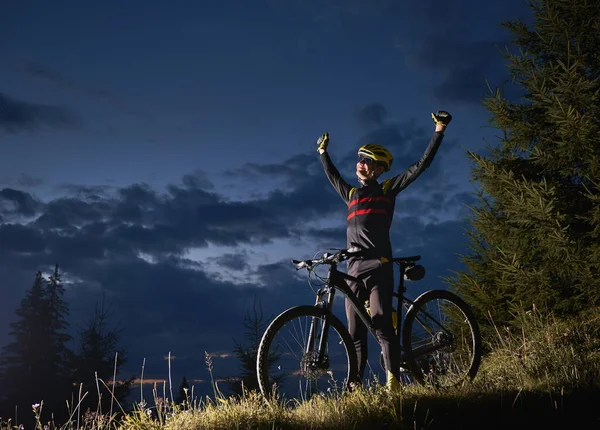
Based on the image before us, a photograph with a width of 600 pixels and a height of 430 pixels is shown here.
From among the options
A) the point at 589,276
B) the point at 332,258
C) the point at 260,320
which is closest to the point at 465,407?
the point at 332,258

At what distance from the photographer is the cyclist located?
19.5ft

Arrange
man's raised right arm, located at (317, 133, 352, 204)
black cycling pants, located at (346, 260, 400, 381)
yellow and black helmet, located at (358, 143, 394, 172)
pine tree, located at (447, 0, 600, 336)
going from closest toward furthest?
1. black cycling pants, located at (346, 260, 400, 381)
2. yellow and black helmet, located at (358, 143, 394, 172)
3. man's raised right arm, located at (317, 133, 352, 204)
4. pine tree, located at (447, 0, 600, 336)

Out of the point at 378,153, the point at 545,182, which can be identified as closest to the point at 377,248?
the point at 378,153

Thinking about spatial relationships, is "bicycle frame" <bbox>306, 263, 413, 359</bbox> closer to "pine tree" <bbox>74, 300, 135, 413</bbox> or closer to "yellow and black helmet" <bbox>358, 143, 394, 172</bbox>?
"yellow and black helmet" <bbox>358, 143, 394, 172</bbox>

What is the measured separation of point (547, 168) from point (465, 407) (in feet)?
20.4

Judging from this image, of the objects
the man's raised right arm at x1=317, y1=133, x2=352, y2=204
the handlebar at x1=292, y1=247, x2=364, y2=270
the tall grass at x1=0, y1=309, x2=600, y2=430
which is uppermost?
the man's raised right arm at x1=317, y1=133, x2=352, y2=204

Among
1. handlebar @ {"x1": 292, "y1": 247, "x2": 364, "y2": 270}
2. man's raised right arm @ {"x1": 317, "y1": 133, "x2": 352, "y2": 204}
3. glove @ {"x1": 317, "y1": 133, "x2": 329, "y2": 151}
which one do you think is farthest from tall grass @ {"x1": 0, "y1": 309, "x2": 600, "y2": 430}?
glove @ {"x1": 317, "y1": 133, "x2": 329, "y2": 151}

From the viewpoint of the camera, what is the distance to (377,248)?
6.05m

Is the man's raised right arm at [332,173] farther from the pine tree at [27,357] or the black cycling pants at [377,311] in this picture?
the pine tree at [27,357]

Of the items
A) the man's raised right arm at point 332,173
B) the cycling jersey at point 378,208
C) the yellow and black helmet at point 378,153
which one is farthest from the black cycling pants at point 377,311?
the yellow and black helmet at point 378,153

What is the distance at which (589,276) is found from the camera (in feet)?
29.9

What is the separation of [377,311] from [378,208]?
3.77ft

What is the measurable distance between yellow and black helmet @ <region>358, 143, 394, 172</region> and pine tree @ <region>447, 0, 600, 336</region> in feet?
12.2

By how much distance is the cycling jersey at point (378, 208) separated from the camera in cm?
609
